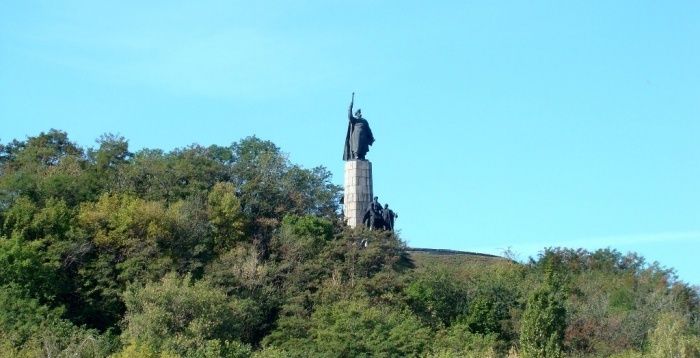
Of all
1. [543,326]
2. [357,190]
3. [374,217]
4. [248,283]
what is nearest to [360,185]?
[357,190]

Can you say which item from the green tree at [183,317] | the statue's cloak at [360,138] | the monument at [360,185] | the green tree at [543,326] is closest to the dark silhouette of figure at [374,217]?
the monument at [360,185]

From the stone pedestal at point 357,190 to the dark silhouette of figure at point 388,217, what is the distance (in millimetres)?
632

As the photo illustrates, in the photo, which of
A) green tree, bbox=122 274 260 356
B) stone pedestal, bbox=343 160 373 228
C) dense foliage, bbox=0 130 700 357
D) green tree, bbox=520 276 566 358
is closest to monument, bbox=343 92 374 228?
stone pedestal, bbox=343 160 373 228

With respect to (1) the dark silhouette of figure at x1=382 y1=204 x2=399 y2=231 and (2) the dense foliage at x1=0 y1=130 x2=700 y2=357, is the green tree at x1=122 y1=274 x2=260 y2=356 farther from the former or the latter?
(1) the dark silhouette of figure at x1=382 y1=204 x2=399 y2=231

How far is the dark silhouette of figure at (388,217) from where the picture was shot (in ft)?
142

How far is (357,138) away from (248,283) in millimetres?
8938

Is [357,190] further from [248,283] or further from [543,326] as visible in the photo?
[543,326]

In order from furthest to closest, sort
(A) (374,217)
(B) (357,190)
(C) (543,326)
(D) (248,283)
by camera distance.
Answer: (B) (357,190)
(A) (374,217)
(D) (248,283)
(C) (543,326)

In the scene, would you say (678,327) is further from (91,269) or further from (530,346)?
(91,269)

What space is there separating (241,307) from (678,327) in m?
11.0

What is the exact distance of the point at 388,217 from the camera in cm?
4353

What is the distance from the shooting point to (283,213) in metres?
43.0

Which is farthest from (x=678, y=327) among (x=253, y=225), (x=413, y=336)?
(x=253, y=225)

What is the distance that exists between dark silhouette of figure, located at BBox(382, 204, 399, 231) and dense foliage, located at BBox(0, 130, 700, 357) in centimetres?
119
